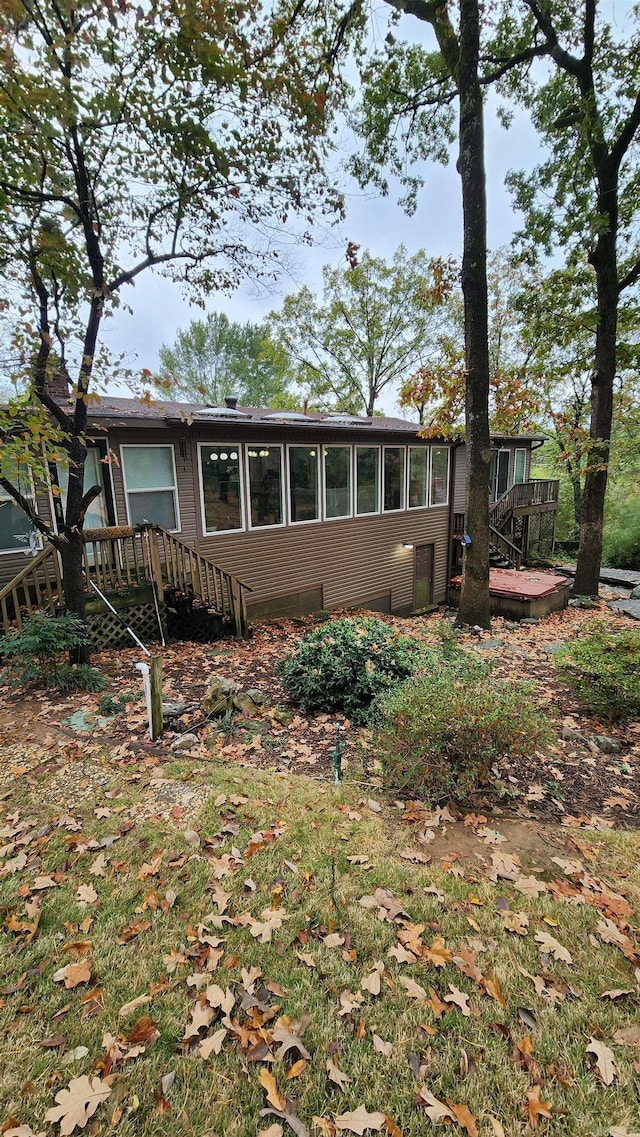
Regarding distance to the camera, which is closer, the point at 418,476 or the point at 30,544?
the point at 30,544

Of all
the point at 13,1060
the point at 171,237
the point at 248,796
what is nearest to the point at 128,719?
the point at 248,796

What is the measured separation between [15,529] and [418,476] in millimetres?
10398

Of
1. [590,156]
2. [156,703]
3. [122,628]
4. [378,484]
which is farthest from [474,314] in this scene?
[156,703]

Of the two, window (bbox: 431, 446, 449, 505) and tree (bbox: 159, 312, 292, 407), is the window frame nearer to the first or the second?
window (bbox: 431, 446, 449, 505)

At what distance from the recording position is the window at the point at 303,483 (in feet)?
34.1

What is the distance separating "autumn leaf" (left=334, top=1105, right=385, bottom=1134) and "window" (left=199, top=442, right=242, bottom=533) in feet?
27.1

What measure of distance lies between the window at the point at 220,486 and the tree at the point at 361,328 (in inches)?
745

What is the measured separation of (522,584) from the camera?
12617 millimetres

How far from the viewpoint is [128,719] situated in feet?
16.2

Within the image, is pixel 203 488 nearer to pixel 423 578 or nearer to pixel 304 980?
pixel 304 980

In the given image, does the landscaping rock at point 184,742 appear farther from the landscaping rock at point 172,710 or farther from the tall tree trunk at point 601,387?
the tall tree trunk at point 601,387

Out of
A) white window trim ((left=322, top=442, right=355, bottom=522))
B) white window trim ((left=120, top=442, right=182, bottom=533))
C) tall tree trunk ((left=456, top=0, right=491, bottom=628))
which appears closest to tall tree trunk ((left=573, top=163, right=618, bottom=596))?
tall tree trunk ((left=456, top=0, right=491, bottom=628))

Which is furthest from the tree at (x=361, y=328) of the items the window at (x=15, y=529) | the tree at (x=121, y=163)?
the window at (x=15, y=529)

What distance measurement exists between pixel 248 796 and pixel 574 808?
2.60 metres
